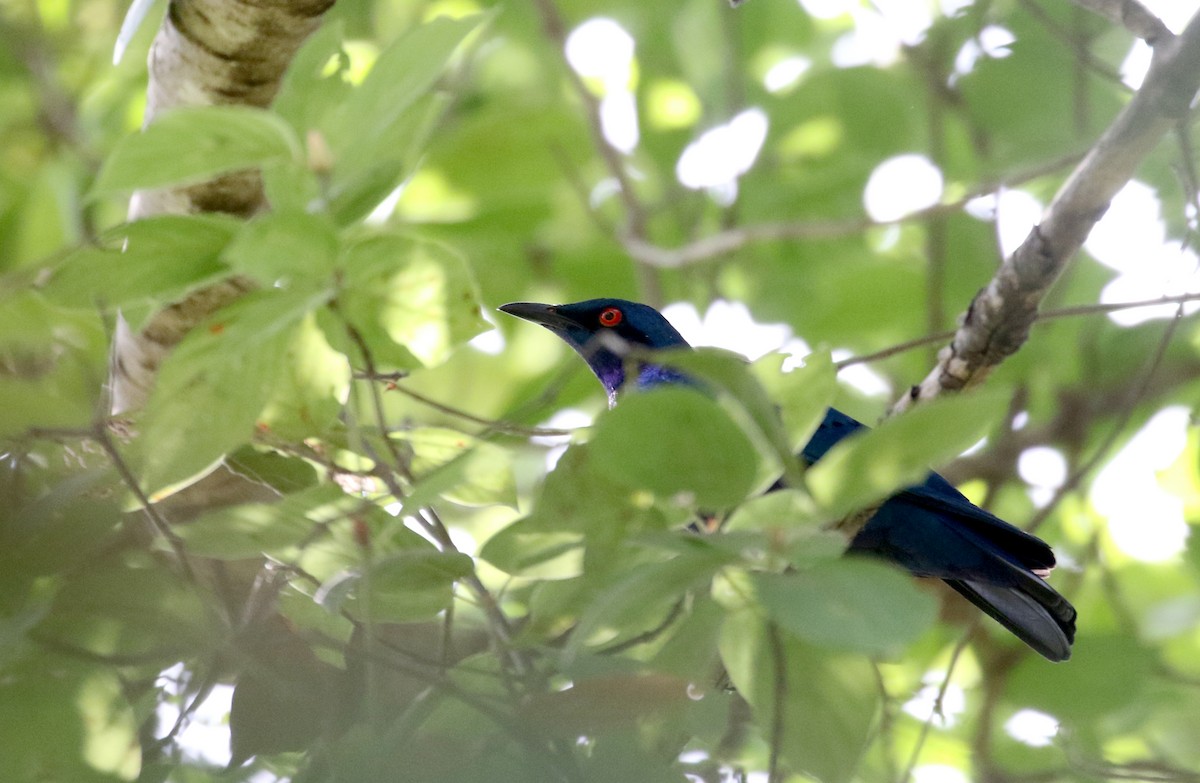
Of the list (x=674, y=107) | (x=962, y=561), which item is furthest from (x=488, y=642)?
(x=674, y=107)

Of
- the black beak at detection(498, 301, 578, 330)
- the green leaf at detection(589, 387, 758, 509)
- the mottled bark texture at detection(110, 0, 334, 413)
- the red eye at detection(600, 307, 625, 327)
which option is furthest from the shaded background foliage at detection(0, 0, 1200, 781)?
the red eye at detection(600, 307, 625, 327)

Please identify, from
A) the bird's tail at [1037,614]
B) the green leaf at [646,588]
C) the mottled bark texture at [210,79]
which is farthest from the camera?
the bird's tail at [1037,614]

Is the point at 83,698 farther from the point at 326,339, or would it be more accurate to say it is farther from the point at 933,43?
the point at 933,43

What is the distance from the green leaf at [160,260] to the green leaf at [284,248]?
230mm

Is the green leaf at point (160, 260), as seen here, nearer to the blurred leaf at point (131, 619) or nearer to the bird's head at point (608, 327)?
the blurred leaf at point (131, 619)

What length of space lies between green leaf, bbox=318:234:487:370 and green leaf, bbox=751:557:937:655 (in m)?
0.76

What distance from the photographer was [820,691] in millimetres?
1613

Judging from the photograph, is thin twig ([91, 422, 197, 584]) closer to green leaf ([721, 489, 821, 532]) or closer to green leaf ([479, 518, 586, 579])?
green leaf ([479, 518, 586, 579])

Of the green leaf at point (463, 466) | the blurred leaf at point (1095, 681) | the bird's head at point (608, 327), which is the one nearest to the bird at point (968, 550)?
the bird's head at point (608, 327)

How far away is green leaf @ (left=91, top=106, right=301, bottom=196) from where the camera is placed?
159cm

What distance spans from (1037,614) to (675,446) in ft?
7.51

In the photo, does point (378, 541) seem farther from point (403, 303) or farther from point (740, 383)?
point (740, 383)

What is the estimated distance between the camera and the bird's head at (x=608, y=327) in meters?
4.38

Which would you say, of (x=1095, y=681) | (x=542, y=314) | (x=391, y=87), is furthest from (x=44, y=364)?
(x=1095, y=681)
